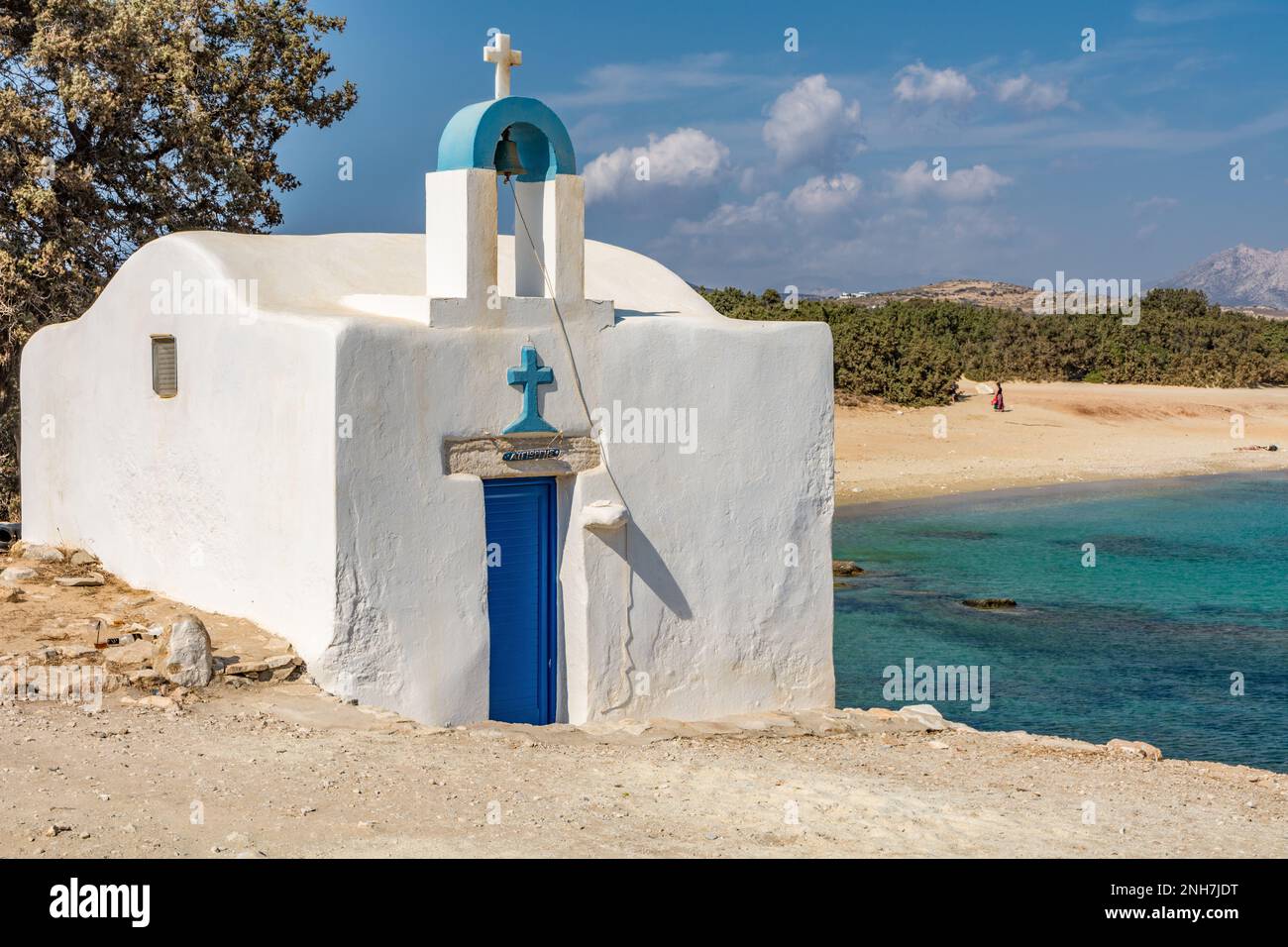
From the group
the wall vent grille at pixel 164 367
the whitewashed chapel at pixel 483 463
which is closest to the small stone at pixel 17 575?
the whitewashed chapel at pixel 483 463

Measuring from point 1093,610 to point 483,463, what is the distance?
44.2 ft

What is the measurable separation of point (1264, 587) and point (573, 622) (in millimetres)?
16163

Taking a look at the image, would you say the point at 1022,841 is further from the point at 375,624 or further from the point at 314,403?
the point at 314,403

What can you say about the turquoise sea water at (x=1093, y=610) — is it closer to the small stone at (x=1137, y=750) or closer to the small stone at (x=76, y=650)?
the small stone at (x=1137, y=750)

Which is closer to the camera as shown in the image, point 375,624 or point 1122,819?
point 1122,819

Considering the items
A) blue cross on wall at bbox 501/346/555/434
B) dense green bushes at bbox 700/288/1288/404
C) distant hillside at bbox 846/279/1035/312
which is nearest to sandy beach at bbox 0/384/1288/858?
blue cross on wall at bbox 501/346/555/434

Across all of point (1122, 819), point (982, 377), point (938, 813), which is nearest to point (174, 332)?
point (938, 813)

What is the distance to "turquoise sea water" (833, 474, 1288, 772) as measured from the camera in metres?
15.9

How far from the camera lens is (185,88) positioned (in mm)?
20391

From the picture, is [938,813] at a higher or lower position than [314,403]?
lower

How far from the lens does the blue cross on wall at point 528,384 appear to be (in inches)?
420

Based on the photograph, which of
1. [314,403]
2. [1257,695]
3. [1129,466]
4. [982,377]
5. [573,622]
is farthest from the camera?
[982,377]

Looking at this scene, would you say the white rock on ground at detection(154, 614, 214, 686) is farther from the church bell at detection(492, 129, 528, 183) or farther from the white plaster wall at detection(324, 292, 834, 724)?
the church bell at detection(492, 129, 528, 183)

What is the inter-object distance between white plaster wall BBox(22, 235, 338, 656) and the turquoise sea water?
7373mm
